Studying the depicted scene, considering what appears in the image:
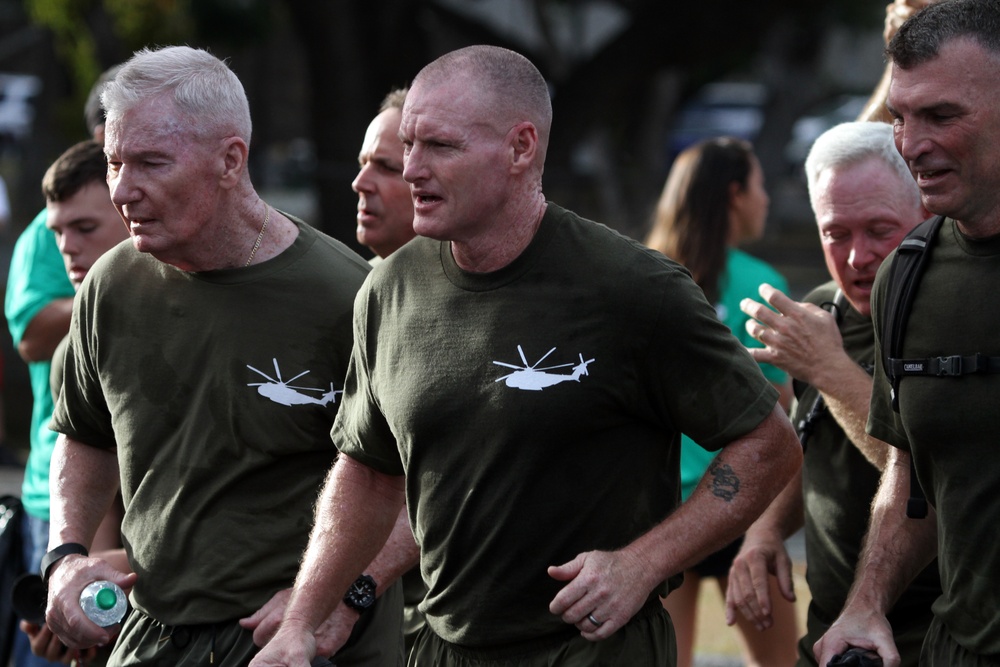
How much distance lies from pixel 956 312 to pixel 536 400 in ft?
3.09

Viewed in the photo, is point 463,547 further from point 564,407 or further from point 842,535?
point 842,535

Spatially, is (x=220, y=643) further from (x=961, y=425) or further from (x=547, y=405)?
(x=961, y=425)

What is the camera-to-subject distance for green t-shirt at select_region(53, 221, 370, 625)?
3889 mm

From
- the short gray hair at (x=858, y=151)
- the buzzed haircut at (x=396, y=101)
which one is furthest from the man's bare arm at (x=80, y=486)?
the short gray hair at (x=858, y=151)

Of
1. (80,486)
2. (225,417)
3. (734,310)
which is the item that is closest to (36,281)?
(80,486)

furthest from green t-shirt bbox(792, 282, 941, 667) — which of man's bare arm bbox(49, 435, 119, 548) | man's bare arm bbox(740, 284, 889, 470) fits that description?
man's bare arm bbox(49, 435, 119, 548)

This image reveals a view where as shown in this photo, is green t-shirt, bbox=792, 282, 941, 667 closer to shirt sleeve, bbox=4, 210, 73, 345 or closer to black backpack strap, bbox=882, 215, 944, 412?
black backpack strap, bbox=882, 215, 944, 412

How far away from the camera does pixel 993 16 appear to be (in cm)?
311

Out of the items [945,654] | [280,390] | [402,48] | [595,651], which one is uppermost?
[280,390]

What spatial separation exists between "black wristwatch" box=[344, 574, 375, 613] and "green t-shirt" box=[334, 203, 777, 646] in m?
0.45

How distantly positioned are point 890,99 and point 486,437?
3.86 feet

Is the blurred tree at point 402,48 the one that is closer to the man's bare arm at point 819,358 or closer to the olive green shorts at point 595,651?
the man's bare arm at point 819,358

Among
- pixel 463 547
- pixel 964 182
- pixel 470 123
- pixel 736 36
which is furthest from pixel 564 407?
pixel 736 36

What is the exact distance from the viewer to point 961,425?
10.3 ft
